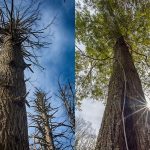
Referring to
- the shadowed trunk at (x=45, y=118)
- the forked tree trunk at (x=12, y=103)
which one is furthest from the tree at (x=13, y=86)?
the shadowed trunk at (x=45, y=118)

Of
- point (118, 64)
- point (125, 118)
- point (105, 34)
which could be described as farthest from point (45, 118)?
point (125, 118)

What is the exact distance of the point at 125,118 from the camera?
6.25 ft

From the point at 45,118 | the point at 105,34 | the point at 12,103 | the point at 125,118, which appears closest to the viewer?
the point at 125,118

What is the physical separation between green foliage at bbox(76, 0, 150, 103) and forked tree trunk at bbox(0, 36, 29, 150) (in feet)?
5.58

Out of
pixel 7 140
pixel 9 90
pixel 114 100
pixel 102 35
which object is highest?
pixel 102 35

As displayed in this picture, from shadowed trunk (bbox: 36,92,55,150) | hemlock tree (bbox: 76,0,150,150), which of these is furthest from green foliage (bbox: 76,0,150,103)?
shadowed trunk (bbox: 36,92,55,150)

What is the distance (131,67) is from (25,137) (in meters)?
1.46

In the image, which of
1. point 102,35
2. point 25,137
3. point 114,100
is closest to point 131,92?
point 114,100

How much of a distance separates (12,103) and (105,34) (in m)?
2.72

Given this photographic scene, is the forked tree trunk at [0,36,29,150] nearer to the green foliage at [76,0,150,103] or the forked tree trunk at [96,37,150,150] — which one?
the forked tree trunk at [96,37,150,150]

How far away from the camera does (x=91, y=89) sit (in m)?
5.45

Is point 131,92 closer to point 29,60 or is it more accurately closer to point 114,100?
point 114,100

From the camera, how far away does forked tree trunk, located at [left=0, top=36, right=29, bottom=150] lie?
1916mm

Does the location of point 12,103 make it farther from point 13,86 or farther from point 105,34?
point 105,34
